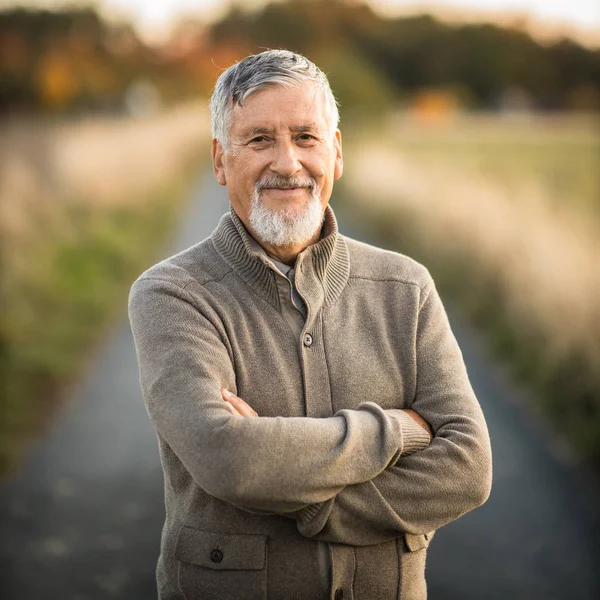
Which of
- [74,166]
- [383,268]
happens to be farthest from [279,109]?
[74,166]

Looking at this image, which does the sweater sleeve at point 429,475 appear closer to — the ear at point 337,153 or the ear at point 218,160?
the ear at point 337,153

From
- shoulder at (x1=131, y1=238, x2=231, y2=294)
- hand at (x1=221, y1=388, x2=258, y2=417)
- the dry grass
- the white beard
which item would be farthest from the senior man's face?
the dry grass

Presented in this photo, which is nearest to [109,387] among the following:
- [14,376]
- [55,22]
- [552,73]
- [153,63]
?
[14,376]

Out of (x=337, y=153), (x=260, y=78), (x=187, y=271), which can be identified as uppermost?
(x=260, y=78)

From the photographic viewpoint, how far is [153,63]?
1222 inches

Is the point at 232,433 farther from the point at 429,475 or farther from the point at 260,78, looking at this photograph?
the point at 260,78

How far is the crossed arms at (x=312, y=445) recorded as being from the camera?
190 centimetres

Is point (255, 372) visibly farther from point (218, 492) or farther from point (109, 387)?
point (109, 387)

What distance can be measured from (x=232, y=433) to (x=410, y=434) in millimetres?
503

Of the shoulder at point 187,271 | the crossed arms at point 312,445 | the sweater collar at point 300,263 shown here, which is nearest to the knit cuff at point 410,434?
the crossed arms at point 312,445

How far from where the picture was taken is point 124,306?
26.5ft

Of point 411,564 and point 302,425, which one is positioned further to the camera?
point 411,564

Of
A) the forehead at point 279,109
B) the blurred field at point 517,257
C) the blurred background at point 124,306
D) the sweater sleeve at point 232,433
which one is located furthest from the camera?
the blurred field at point 517,257

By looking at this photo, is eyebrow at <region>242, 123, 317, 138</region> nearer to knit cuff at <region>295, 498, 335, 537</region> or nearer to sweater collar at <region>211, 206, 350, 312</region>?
sweater collar at <region>211, 206, 350, 312</region>
